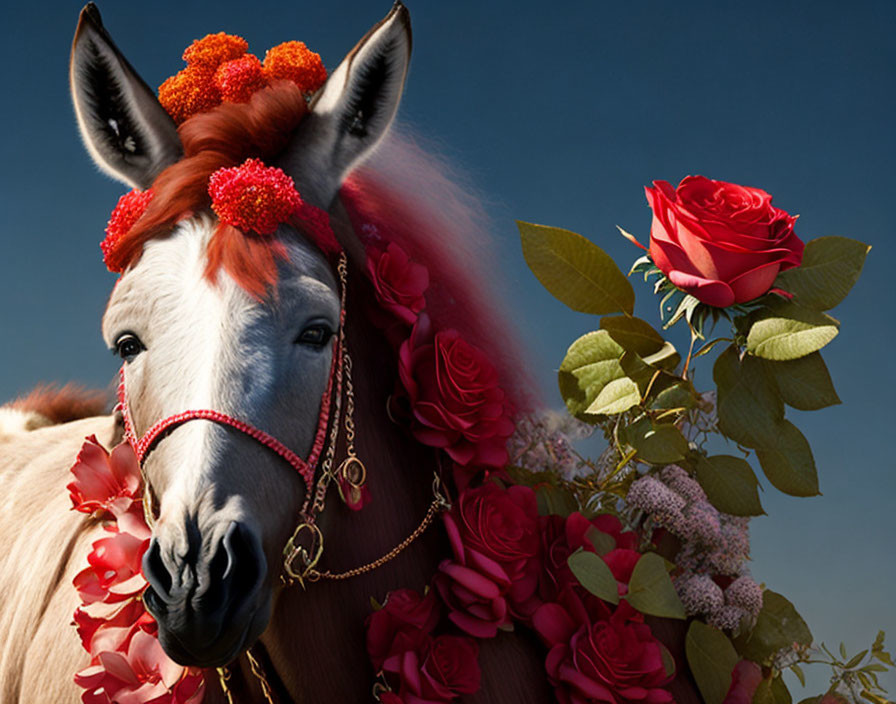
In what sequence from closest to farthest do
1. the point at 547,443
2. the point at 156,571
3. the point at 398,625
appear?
the point at 156,571, the point at 398,625, the point at 547,443

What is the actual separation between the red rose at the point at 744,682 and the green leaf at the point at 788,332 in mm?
800

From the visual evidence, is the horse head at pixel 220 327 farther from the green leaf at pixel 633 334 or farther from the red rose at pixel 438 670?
the green leaf at pixel 633 334

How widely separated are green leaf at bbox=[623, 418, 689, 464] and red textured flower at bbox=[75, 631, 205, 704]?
1.15 metres

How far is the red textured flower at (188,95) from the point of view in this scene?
1862 millimetres

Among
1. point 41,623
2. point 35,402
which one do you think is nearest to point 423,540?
point 41,623

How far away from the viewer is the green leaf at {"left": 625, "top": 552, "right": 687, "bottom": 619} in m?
1.76

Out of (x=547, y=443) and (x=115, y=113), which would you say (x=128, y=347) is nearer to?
(x=115, y=113)

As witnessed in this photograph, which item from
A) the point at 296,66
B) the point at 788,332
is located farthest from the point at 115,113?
the point at 788,332

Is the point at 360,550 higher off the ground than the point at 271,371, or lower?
lower

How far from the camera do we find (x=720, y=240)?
1.83 m

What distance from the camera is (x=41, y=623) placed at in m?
2.38

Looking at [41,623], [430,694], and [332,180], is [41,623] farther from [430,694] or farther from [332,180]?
[332,180]

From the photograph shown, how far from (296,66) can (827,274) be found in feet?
4.60

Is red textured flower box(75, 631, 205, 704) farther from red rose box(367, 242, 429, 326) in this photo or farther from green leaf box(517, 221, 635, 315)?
green leaf box(517, 221, 635, 315)
